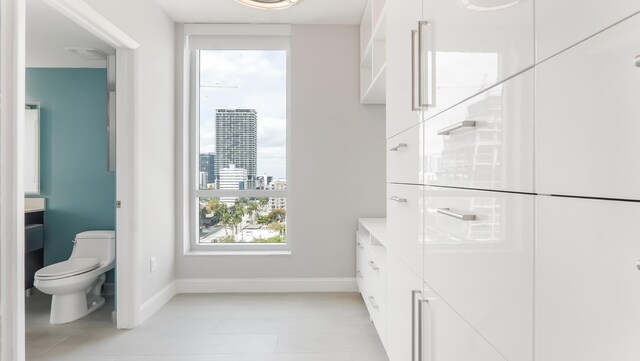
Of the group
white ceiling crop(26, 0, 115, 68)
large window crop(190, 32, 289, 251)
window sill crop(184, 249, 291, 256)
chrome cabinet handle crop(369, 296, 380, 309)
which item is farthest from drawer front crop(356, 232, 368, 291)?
white ceiling crop(26, 0, 115, 68)

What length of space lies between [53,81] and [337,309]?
364 cm

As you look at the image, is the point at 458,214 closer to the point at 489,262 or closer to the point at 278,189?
the point at 489,262

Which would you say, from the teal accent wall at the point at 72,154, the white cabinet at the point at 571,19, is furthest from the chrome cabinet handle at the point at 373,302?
the teal accent wall at the point at 72,154

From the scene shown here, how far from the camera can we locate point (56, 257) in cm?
351

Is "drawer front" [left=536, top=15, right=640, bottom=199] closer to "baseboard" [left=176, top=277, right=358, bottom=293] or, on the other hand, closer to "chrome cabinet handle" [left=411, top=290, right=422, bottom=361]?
"chrome cabinet handle" [left=411, top=290, right=422, bottom=361]

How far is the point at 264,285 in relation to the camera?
332cm

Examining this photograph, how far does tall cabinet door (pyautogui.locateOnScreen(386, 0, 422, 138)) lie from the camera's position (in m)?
1.30

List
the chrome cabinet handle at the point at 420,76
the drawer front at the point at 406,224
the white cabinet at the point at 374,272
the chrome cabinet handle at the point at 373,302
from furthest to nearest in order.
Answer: the chrome cabinet handle at the point at 373,302 → the white cabinet at the point at 374,272 → the drawer front at the point at 406,224 → the chrome cabinet handle at the point at 420,76

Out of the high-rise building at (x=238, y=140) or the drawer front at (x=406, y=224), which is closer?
the drawer front at (x=406, y=224)

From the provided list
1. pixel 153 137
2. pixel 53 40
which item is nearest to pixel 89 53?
pixel 53 40

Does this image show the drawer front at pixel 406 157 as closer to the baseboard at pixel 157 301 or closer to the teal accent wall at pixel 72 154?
the baseboard at pixel 157 301

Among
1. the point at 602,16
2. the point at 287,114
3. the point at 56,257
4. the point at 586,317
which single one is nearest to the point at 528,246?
the point at 586,317

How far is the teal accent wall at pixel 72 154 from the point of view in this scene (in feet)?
11.4

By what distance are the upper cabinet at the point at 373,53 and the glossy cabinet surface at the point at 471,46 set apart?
100 cm
